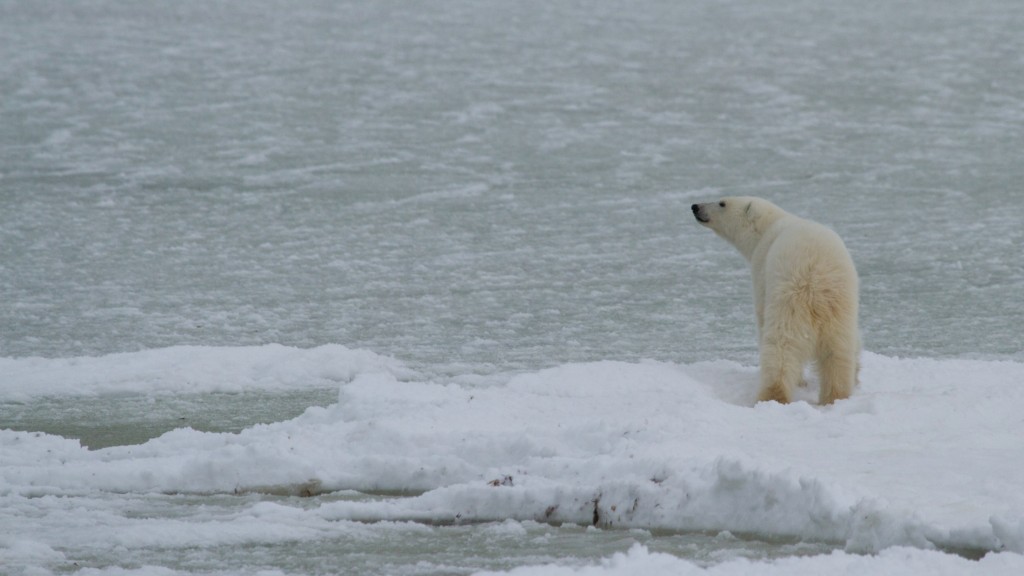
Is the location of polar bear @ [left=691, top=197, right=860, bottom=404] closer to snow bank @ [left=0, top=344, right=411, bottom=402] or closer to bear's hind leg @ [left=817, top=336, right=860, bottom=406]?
bear's hind leg @ [left=817, top=336, right=860, bottom=406]

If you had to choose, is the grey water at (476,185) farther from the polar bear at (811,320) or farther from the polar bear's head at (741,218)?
the polar bear at (811,320)

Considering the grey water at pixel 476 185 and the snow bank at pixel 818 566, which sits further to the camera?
the grey water at pixel 476 185

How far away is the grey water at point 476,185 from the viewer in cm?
621

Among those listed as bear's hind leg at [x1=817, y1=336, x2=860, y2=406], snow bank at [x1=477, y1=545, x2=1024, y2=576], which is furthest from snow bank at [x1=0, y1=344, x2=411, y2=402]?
snow bank at [x1=477, y1=545, x2=1024, y2=576]

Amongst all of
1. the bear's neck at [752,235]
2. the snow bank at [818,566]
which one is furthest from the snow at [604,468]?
the bear's neck at [752,235]

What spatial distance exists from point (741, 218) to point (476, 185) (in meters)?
3.94

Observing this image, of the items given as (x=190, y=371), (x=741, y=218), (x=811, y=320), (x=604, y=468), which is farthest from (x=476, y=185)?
(x=604, y=468)

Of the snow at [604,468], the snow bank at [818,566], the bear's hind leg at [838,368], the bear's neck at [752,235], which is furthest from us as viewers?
the bear's neck at [752,235]

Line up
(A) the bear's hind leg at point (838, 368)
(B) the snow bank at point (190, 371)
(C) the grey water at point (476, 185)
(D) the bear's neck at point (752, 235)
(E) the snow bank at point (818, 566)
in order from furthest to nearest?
(C) the grey water at point (476, 185)
(D) the bear's neck at point (752, 235)
(B) the snow bank at point (190, 371)
(A) the bear's hind leg at point (838, 368)
(E) the snow bank at point (818, 566)

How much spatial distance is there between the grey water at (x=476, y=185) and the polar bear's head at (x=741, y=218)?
1.74ft

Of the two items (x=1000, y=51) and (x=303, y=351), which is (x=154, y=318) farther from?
(x=1000, y=51)

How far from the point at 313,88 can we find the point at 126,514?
32.5 feet

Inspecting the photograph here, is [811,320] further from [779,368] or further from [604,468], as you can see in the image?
[604,468]

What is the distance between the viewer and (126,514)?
11.6 ft
